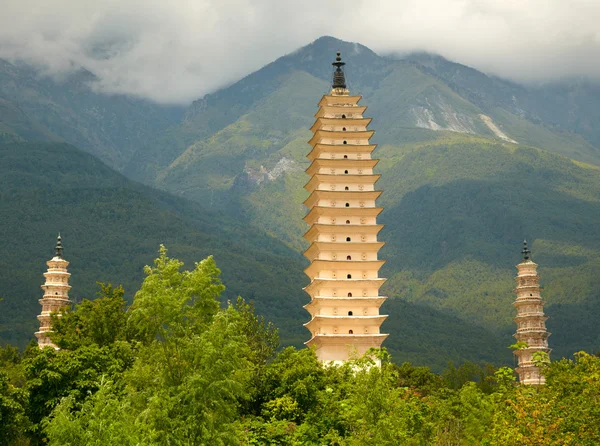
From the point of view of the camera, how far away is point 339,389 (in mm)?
52594

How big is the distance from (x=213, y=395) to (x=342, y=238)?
38034 mm

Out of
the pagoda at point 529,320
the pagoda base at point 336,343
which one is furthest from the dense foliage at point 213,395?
the pagoda at point 529,320

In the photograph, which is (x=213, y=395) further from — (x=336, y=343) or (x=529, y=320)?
(x=529, y=320)

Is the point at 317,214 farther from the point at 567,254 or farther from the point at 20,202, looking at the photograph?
the point at 20,202

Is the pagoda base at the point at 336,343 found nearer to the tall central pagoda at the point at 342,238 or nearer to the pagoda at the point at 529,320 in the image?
the tall central pagoda at the point at 342,238

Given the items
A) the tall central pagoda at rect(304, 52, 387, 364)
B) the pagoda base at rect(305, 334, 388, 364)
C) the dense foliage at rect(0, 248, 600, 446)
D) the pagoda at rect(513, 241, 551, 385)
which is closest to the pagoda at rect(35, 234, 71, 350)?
the tall central pagoda at rect(304, 52, 387, 364)

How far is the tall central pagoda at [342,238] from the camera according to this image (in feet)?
229

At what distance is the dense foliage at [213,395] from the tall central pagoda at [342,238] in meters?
12.3

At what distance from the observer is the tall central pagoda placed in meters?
69.8

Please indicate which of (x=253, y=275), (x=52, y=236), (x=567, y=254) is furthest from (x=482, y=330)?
(x=52, y=236)

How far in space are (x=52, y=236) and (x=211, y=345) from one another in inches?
5892

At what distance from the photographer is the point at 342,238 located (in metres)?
73.4

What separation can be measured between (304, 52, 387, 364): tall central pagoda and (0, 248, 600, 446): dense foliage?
1231 cm

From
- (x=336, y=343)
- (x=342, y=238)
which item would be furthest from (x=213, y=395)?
(x=342, y=238)
